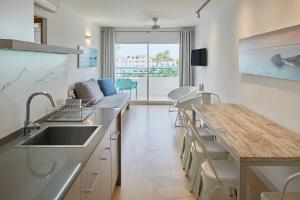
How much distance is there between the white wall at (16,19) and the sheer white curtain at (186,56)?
7.80 meters

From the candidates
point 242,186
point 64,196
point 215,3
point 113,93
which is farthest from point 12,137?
point 113,93

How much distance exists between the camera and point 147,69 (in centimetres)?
1069

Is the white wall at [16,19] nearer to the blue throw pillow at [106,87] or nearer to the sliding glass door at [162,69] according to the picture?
the blue throw pillow at [106,87]

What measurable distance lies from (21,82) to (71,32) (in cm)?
460

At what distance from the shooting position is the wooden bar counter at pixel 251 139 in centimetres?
216

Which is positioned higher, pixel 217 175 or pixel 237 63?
pixel 237 63

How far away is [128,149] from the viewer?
5.27 m

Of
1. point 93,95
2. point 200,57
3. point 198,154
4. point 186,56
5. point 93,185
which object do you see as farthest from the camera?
point 186,56

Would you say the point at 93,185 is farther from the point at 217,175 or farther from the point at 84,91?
the point at 84,91

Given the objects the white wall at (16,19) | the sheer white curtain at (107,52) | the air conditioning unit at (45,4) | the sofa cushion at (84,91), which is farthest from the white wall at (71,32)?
the white wall at (16,19)

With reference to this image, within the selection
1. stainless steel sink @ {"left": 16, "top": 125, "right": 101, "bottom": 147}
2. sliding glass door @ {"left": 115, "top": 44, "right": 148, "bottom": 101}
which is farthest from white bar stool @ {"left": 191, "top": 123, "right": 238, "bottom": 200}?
sliding glass door @ {"left": 115, "top": 44, "right": 148, "bottom": 101}

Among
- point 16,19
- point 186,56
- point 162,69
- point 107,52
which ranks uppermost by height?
point 107,52

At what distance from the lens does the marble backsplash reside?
7.01 ft

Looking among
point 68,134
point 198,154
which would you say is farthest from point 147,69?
point 68,134
